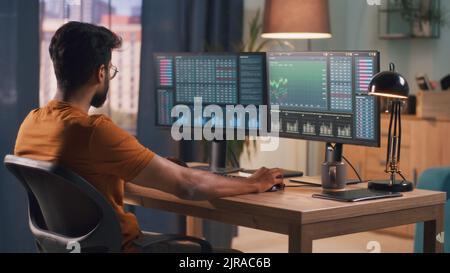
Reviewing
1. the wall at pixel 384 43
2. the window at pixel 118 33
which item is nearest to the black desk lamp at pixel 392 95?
the window at pixel 118 33

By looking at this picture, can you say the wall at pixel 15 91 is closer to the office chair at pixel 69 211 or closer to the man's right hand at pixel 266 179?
the office chair at pixel 69 211

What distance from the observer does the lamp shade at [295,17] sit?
179 inches

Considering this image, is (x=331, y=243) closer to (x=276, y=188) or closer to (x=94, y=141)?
(x=276, y=188)

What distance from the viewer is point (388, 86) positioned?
2.70 metres

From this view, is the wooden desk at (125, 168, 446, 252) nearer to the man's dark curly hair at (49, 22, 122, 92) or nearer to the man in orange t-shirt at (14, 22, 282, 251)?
the man in orange t-shirt at (14, 22, 282, 251)

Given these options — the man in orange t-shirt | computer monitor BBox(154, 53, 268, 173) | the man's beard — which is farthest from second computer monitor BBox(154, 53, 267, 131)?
the man's beard

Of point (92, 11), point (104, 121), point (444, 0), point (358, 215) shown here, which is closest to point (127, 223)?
point (104, 121)

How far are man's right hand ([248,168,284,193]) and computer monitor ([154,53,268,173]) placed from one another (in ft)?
1.47

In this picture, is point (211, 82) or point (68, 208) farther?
point (211, 82)

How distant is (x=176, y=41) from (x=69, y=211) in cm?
248

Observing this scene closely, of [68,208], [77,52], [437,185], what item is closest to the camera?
[68,208]

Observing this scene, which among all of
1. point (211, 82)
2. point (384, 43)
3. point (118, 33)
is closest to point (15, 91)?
point (118, 33)
